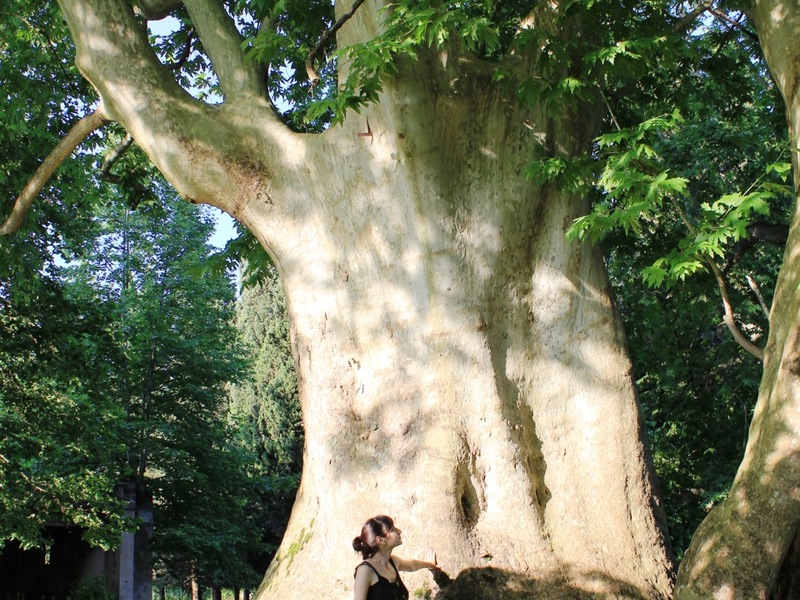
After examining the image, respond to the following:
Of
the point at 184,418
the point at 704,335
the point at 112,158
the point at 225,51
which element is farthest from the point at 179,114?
the point at 184,418

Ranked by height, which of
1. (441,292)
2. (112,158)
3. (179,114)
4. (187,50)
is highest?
(187,50)

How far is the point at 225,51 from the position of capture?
21.4 ft

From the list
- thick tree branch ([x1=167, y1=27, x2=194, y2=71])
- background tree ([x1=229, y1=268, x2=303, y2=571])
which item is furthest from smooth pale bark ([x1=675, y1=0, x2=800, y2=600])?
background tree ([x1=229, y1=268, x2=303, y2=571])

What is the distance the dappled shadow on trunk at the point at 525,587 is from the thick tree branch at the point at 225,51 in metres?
3.71

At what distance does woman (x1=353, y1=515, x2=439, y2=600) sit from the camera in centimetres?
457

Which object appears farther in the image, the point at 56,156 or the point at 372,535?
the point at 56,156

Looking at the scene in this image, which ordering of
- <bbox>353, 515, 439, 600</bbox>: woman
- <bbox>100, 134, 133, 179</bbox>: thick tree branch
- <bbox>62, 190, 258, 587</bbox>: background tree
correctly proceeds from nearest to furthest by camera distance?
<bbox>353, 515, 439, 600</bbox>: woman → <bbox>100, 134, 133, 179</bbox>: thick tree branch → <bbox>62, 190, 258, 587</bbox>: background tree

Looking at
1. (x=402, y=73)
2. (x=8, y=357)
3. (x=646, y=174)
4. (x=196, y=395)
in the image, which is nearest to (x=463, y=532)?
(x=646, y=174)

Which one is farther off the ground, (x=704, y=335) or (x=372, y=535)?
(x=704, y=335)

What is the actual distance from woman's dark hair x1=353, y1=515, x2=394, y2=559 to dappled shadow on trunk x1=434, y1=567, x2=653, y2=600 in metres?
0.56

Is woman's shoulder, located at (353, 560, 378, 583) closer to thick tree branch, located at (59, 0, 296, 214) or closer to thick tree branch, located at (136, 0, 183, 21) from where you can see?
thick tree branch, located at (59, 0, 296, 214)

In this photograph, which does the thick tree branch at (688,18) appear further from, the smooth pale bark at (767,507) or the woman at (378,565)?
the woman at (378,565)

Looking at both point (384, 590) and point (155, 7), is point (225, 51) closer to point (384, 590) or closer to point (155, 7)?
point (155, 7)

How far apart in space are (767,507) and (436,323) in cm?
222
